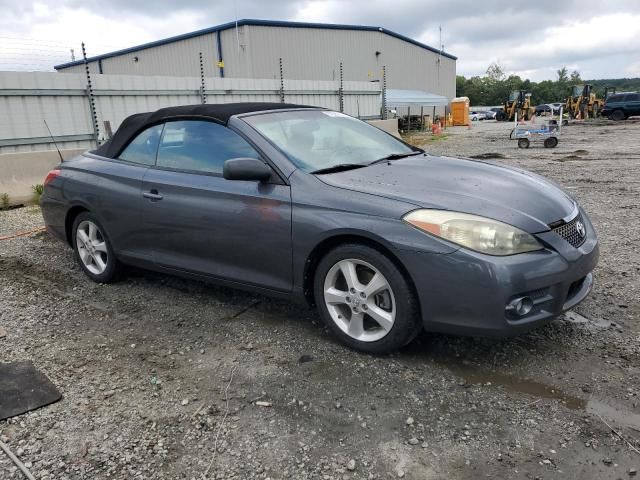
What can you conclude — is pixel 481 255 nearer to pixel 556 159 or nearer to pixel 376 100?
pixel 556 159

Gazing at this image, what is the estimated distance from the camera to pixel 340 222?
10.3 feet

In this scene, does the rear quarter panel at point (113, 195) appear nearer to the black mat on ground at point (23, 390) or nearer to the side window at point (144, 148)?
the side window at point (144, 148)

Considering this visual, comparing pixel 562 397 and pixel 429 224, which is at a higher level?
pixel 429 224

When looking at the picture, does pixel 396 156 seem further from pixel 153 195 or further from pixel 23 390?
pixel 23 390

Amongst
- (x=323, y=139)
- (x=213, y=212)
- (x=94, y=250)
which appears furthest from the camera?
(x=94, y=250)

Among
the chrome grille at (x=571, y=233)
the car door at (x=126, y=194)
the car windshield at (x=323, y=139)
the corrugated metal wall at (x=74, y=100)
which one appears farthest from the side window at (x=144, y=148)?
the corrugated metal wall at (x=74, y=100)

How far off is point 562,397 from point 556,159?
41.2ft

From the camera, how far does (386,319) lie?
311 cm

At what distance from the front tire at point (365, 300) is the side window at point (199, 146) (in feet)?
3.19

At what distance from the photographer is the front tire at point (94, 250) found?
4.61 meters

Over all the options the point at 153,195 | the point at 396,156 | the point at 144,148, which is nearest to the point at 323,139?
the point at 396,156

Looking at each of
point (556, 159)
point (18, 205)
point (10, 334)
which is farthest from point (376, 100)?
point (10, 334)

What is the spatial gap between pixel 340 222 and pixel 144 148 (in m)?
2.08

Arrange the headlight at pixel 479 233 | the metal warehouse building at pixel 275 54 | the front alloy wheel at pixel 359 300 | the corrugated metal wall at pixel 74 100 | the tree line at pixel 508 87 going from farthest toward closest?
the tree line at pixel 508 87, the metal warehouse building at pixel 275 54, the corrugated metal wall at pixel 74 100, the front alloy wheel at pixel 359 300, the headlight at pixel 479 233
